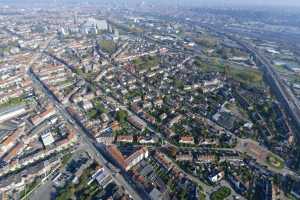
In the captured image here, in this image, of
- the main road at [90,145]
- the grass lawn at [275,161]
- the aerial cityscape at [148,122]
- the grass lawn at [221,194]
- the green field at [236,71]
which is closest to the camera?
the grass lawn at [221,194]

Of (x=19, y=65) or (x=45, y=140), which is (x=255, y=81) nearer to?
(x=45, y=140)

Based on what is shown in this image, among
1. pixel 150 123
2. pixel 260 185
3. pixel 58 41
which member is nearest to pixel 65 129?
pixel 150 123

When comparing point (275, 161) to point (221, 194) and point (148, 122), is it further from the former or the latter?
point (148, 122)

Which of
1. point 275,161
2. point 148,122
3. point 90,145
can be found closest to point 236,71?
point 148,122

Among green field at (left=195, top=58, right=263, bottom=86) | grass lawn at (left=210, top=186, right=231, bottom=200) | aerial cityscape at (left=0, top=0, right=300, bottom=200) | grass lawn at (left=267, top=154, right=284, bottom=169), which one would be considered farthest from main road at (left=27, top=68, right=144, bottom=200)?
green field at (left=195, top=58, right=263, bottom=86)

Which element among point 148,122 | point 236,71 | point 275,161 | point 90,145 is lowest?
Answer: point 90,145

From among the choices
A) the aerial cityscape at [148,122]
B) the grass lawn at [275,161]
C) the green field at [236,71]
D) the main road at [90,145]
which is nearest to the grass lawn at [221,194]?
the aerial cityscape at [148,122]

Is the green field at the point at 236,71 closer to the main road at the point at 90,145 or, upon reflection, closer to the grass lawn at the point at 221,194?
the grass lawn at the point at 221,194
